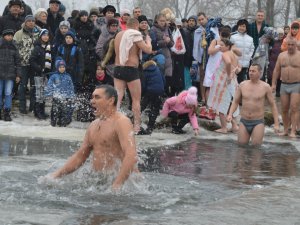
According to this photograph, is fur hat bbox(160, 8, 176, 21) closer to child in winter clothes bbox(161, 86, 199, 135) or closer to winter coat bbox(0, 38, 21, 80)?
child in winter clothes bbox(161, 86, 199, 135)

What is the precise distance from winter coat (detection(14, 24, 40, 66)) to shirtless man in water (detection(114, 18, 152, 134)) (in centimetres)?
235

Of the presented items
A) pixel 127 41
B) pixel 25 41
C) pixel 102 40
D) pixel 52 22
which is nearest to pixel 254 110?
pixel 127 41

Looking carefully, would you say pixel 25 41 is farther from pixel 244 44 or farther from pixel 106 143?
pixel 106 143

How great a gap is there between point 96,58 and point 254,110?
3.46 metres

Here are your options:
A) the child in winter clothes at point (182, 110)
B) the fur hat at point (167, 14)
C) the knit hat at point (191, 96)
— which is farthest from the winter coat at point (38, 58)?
the knit hat at point (191, 96)

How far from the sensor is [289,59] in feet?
38.8

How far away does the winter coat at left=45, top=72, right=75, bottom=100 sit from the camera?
11.2 meters

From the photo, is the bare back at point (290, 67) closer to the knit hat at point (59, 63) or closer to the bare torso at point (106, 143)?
the knit hat at point (59, 63)

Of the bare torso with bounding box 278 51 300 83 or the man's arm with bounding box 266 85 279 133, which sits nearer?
the man's arm with bounding box 266 85 279 133

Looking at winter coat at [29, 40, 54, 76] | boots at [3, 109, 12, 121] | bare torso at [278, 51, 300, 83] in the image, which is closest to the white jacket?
bare torso at [278, 51, 300, 83]

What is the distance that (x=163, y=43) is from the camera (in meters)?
12.2

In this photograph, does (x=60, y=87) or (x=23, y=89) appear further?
(x=23, y=89)

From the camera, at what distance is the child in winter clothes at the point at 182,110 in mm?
10945

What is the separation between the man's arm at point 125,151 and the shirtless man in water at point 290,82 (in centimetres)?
633
